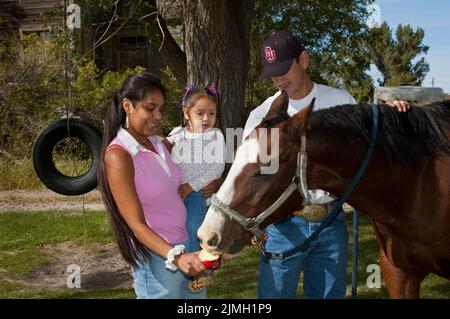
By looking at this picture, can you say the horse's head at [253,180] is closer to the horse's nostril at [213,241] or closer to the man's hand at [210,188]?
the horse's nostril at [213,241]

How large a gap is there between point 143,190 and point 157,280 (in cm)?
45

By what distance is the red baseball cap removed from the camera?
2.99m

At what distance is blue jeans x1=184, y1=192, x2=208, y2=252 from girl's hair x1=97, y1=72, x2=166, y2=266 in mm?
408

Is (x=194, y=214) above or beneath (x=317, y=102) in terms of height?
beneath

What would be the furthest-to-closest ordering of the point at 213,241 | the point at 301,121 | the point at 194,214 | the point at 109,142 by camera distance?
the point at 194,214 → the point at 109,142 → the point at 301,121 → the point at 213,241

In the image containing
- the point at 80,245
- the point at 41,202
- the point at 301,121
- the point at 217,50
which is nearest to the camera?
the point at 301,121

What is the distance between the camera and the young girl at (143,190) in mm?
2387

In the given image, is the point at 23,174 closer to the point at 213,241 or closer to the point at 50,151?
the point at 50,151

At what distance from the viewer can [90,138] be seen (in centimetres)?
496

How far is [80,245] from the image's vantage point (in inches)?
277

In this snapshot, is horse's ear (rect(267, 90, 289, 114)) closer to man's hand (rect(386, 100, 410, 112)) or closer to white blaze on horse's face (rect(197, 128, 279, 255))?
white blaze on horse's face (rect(197, 128, 279, 255))

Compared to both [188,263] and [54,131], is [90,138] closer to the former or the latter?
[54,131]

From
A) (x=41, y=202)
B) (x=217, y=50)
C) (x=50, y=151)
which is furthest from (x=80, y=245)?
(x=217, y=50)

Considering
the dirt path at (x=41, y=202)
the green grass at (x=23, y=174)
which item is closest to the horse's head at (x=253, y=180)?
the dirt path at (x=41, y=202)
